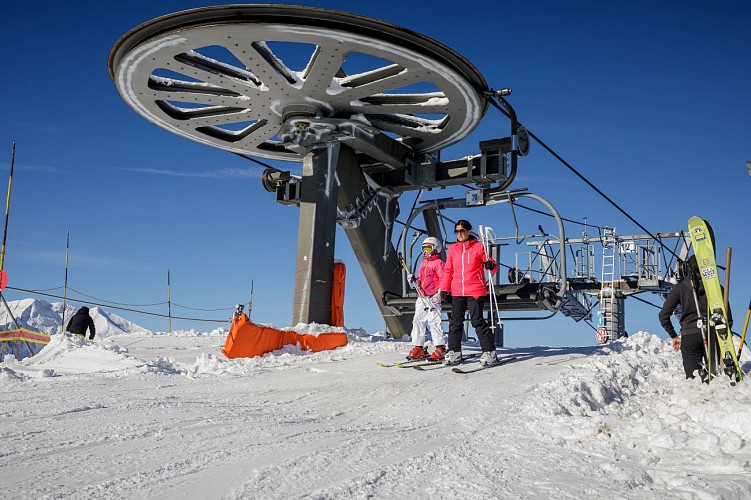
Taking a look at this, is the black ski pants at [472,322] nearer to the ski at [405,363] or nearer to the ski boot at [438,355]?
the ski boot at [438,355]

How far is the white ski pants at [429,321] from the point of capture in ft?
32.1

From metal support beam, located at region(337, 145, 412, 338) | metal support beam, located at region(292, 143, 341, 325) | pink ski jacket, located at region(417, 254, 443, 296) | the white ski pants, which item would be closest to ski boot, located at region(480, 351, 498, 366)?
the white ski pants

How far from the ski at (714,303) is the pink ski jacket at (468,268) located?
269 centimetres

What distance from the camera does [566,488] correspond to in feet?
12.4

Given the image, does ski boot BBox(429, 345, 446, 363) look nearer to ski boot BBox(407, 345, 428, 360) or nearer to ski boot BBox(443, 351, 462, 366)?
ski boot BBox(407, 345, 428, 360)

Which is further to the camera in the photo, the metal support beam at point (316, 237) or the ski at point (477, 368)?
the metal support beam at point (316, 237)

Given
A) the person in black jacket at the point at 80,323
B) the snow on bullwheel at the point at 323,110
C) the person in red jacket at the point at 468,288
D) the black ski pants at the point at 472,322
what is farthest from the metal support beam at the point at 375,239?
the person in black jacket at the point at 80,323

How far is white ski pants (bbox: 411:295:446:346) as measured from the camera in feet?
32.1

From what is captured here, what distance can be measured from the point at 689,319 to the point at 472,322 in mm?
2814

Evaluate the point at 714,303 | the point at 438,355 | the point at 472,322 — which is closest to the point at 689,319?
the point at 714,303

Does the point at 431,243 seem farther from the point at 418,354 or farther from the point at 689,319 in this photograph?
the point at 689,319

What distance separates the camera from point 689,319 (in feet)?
26.8

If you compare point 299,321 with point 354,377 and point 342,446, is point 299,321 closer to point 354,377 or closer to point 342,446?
point 354,377

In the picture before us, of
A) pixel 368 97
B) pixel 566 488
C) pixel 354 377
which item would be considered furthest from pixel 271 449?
pixel 368 97
